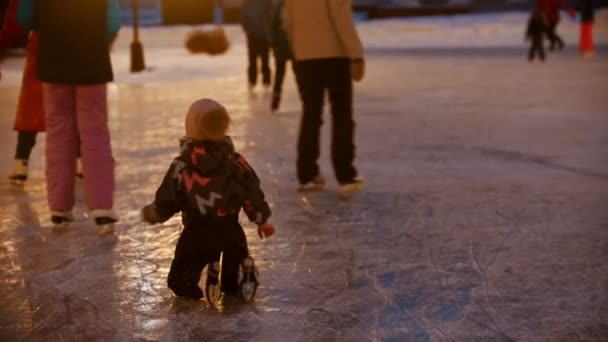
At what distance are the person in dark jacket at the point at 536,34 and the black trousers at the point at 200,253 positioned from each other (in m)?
19.7

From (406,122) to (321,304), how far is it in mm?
Answer: 8057

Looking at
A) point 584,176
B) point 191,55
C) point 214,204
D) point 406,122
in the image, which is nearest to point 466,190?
point 584,176

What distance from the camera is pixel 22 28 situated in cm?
721

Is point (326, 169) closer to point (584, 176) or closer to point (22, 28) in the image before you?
point (584, 176)

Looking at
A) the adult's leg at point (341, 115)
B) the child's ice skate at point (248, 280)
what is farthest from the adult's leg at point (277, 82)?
the child's ice skate at point (248, 280)

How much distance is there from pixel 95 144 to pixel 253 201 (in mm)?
2075

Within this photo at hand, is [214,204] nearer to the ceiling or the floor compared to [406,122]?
nearer to the ceiling

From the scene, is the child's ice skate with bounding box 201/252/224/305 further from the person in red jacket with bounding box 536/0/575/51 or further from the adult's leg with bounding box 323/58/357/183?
the person in red jacket with bounding box 536/0/575/51

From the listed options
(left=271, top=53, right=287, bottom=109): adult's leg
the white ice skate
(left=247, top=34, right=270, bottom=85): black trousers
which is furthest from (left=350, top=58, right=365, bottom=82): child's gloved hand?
(left=247, top=34, right=270, bottom=85): black trousers

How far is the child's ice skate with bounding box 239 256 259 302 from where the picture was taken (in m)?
5.62

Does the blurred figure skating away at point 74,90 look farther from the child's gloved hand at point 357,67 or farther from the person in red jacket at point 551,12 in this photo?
the person in red jacket at point 551,12

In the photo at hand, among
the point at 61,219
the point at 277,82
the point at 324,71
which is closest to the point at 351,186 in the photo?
the point at 324,71

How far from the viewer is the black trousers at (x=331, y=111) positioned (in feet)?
28.6

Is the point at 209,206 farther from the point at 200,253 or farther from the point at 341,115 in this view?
the point at 341,115
